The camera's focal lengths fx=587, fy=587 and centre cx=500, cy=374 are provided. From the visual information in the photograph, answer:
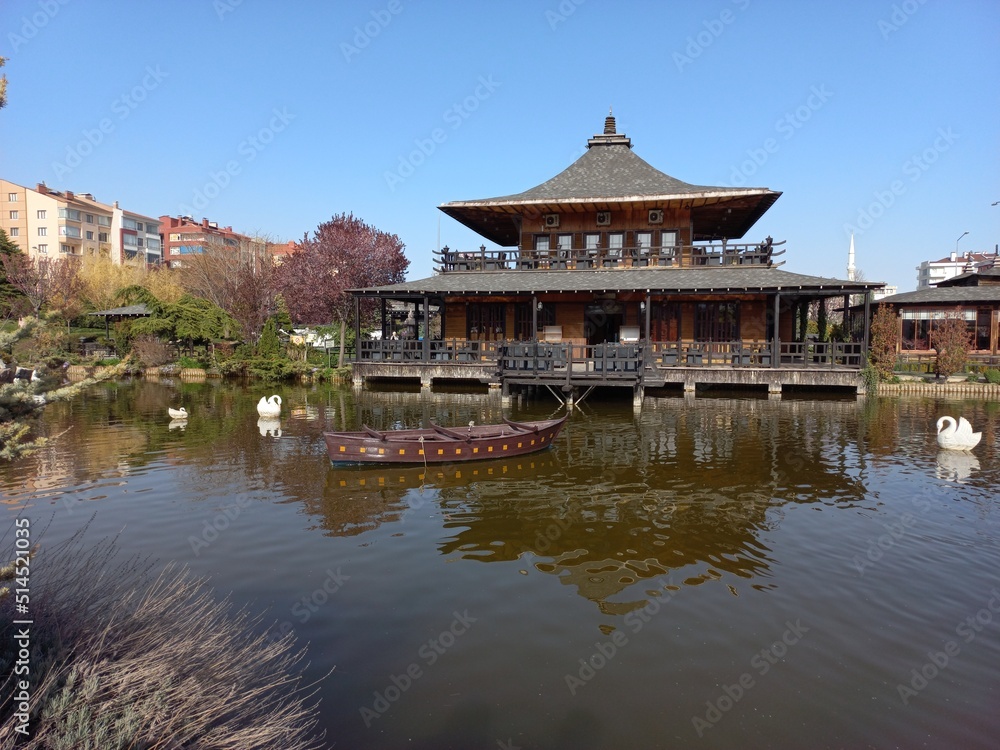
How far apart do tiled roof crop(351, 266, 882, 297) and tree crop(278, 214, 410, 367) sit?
9072 millimetres

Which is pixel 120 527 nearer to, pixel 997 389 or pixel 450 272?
pixel 450 272

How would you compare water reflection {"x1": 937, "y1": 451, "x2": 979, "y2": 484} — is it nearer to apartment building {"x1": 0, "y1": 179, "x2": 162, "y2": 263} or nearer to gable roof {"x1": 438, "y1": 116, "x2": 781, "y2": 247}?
gable roof {"x1": 438, "y1": 116, "x2": 781, "y2": 247}

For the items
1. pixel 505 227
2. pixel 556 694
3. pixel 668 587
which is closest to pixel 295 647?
pixel 556 694

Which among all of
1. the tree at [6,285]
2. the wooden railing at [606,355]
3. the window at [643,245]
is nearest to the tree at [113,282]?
the tree at [6,285]

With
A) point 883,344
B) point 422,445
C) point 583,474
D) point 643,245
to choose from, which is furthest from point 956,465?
point 643,245

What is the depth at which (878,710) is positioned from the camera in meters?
5.25

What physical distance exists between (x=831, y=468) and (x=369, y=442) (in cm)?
1044

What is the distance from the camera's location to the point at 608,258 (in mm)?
29984

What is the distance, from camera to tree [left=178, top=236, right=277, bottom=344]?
3772 centimetres

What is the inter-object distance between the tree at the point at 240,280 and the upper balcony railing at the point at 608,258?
14.0 metres

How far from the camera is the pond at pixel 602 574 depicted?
5.27 meters

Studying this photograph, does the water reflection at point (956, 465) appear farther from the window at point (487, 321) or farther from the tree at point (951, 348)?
the window at point (487, 321)

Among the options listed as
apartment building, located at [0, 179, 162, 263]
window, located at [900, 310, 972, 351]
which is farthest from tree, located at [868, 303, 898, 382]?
apartment building, located at [0, 179, 162, 263]

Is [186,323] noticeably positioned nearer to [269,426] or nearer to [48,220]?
[269,426]
